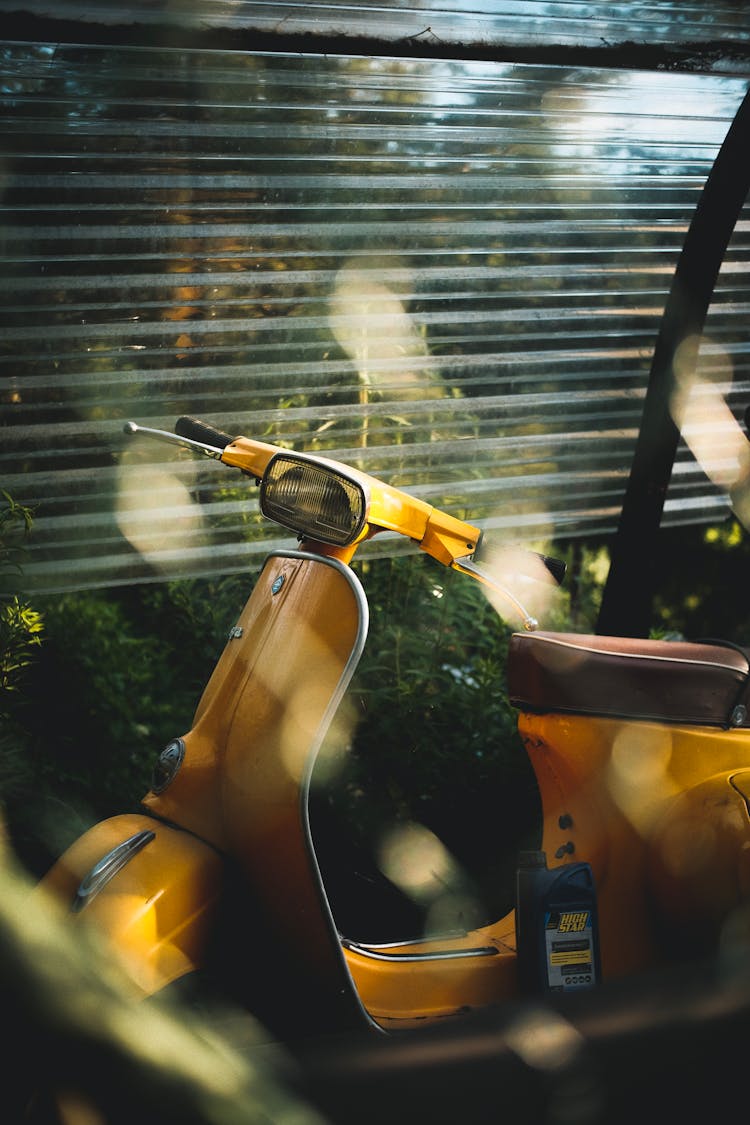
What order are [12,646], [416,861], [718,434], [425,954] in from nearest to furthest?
[425,954] → [12,646] → [416,861] → [718,434]

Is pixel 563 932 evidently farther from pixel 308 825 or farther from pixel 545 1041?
pixel 545 1041

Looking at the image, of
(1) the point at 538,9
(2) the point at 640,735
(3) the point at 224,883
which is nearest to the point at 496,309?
(1) the point at 538,9

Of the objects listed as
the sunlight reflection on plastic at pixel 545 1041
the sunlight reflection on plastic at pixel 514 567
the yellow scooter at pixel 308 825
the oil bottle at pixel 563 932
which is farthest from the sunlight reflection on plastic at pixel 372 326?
the sunlight reflection on plastic at pixel 545 1041

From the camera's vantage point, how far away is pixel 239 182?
2.95 metres

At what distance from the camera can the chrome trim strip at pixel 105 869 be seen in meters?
1.65

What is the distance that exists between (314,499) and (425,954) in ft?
3.50

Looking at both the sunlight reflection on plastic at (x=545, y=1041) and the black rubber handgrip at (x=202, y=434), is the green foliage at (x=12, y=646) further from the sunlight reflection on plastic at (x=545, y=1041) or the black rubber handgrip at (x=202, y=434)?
the sunlight reflection on plastic at (x=545, y=1041)

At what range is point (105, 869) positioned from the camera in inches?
66.5

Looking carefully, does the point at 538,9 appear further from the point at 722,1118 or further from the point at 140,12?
the point at 722,1118

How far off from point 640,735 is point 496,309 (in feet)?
6.03

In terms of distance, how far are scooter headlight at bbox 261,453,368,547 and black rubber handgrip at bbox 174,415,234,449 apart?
170 mm

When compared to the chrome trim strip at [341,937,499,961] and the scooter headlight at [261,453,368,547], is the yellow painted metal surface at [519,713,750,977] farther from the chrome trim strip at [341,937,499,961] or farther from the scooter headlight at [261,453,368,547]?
the scooter headlight at [261,453,368,547]

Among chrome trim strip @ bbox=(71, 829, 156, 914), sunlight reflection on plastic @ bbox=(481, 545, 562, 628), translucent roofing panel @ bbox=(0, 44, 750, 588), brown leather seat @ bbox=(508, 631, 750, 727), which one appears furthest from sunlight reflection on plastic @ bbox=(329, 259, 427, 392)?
chrome trim strip @ bbox=(71, 829, 156, 914)

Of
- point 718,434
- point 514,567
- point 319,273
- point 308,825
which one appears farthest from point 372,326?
point 308,825
